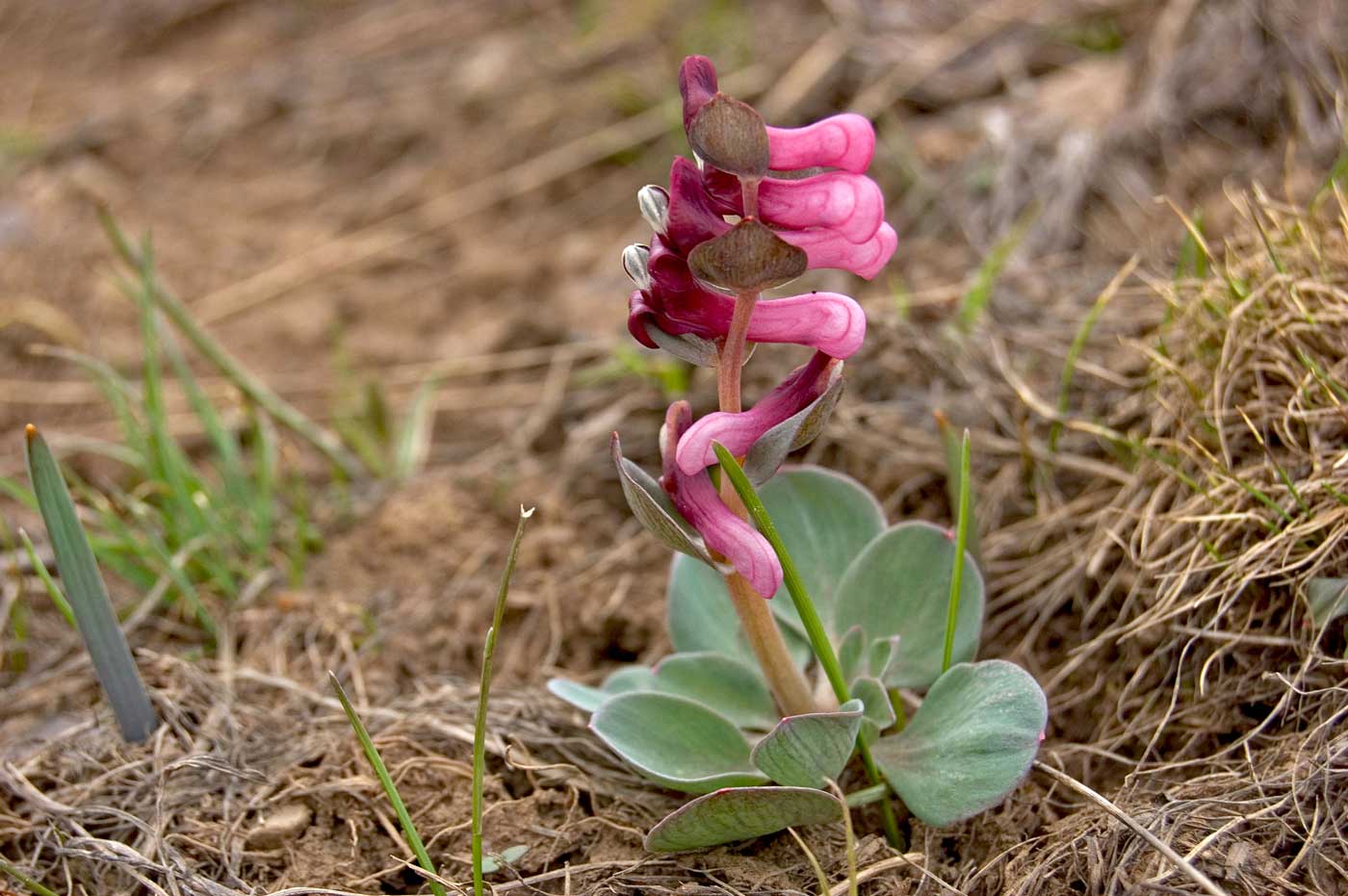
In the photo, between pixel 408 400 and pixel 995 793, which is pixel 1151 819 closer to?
pixel 995 793

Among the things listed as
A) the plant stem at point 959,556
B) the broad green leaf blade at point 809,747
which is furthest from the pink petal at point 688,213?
the broad green leaf blade at point 809,747

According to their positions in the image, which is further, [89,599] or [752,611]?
[89,599]

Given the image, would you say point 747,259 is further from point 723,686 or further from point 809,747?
point 723,686

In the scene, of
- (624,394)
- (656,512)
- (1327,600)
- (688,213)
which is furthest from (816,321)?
(624,394)

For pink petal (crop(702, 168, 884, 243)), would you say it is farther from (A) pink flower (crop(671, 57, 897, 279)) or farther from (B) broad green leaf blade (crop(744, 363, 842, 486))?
(B) broad green leaf blade (crop(744, 363, 842, 486))

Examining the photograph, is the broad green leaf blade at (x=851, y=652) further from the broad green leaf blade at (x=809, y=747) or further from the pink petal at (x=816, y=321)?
the pink petal at (x=816, y=321)

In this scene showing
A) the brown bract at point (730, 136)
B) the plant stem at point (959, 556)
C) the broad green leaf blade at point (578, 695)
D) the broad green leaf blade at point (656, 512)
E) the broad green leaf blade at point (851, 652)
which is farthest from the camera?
the broad green leaf blade at point (851, 652)
